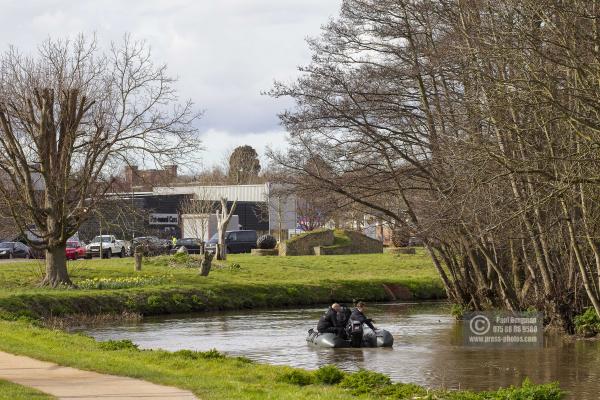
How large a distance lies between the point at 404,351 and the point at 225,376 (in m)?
10.5

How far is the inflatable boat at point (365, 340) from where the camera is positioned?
29062mm

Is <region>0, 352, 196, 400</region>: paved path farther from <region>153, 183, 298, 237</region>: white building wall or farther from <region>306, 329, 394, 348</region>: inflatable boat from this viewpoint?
<region>153, 183, 298, 237</region>: white building wall

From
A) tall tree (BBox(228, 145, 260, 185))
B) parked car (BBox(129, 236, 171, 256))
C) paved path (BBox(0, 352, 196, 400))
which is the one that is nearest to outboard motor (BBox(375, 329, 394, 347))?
paved path (BBox(0, 352, 196, 400))

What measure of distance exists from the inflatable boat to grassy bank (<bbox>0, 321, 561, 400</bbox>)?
702 centimetres

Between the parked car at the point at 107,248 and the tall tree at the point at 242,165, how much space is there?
140ft

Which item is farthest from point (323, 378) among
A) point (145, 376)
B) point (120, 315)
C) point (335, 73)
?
point (120, 315)

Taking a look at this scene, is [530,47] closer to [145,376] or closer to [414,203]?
[145,376]

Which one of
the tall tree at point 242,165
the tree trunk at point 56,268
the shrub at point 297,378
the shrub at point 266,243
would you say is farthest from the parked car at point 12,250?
the shrub at point 297,378

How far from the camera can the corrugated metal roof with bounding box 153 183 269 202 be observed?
9319 centimetres

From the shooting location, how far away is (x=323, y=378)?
18.2 meters

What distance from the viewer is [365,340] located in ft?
96.3

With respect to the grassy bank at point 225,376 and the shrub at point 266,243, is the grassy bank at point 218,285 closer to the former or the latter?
the shrub at point 266,243

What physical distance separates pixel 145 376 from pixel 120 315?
2183 cm

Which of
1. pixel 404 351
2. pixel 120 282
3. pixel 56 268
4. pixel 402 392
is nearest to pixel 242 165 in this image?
pixel 120 282
